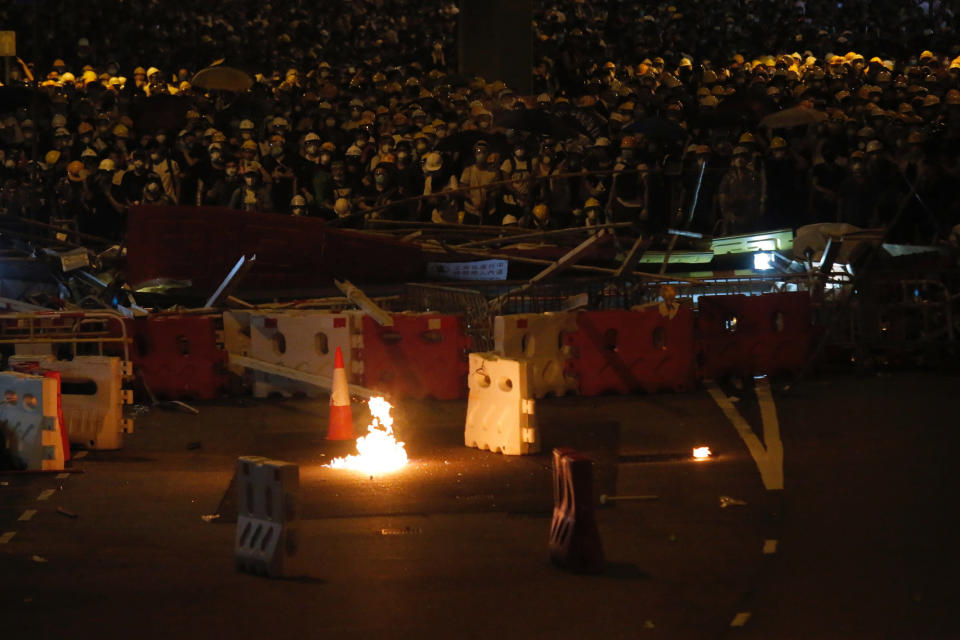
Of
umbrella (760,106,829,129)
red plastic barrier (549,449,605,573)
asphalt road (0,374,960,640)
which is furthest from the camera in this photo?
umbrella (760,106,829,129)

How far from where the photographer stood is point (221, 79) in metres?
25.4

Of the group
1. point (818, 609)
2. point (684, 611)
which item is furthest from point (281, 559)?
point (818, 609)

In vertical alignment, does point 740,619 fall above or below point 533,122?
below

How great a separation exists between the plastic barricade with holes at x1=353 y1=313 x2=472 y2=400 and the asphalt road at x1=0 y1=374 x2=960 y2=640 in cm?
204

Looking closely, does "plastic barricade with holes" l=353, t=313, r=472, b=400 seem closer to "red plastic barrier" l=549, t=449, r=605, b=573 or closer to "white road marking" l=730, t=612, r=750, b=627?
"red plastic barrier" l=549, t=449, r=605, b=573

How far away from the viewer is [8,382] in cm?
1181

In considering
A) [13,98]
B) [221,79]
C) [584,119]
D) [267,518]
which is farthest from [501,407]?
[13,98]

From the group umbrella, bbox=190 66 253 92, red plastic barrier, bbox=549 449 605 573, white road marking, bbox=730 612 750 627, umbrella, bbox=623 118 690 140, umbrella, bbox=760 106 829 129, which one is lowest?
white road marking, bbox=730 612 750 627

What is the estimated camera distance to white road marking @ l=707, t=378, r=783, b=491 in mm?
11242

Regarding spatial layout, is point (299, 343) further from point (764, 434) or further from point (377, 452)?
point (764, 434)

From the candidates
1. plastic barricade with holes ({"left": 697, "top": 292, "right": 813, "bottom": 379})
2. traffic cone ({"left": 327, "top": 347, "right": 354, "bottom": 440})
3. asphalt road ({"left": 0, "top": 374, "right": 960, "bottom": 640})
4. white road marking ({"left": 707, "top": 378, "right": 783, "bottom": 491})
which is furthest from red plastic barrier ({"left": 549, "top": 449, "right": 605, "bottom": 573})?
plastic barricade with holes ({"left": 697, "top": 292, "right": 813, "bottom": 379})

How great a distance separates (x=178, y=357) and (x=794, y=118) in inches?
439

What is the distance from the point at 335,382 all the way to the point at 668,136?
10.7 m

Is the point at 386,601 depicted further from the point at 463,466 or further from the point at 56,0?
the point at 56,0
